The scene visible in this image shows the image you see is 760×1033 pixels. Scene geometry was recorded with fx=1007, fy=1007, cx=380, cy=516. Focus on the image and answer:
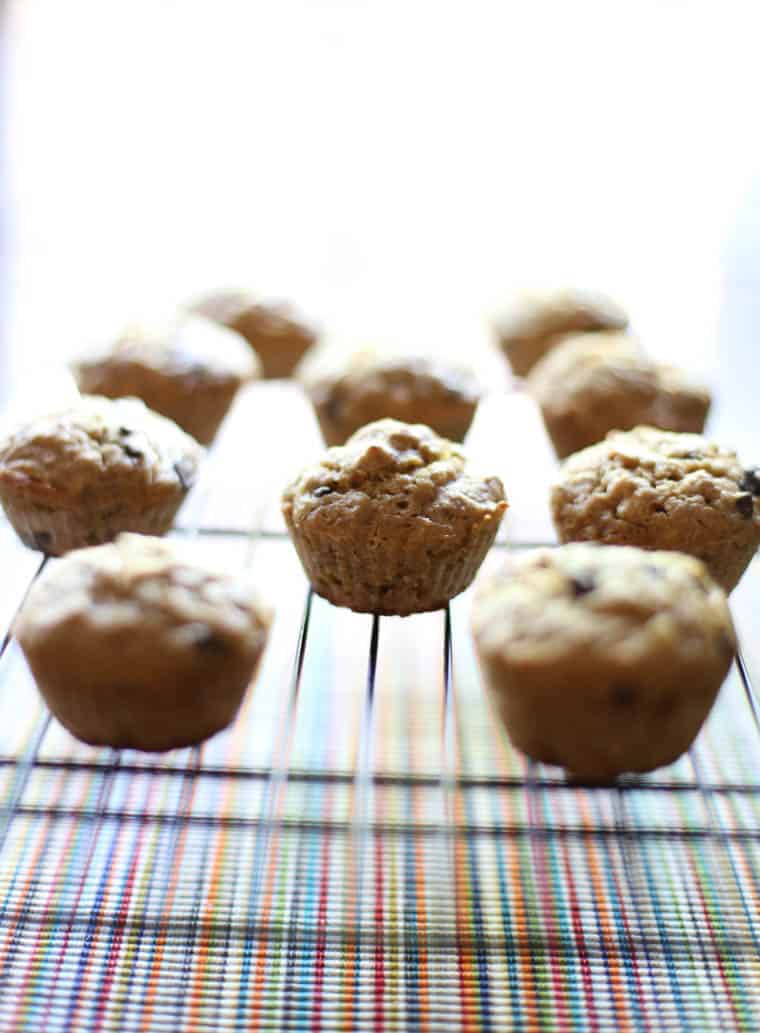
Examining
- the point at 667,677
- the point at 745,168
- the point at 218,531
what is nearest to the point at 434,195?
the point at 745,168

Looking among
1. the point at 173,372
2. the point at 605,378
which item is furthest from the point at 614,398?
the point at 173,372

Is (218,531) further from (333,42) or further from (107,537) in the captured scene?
(333,42)

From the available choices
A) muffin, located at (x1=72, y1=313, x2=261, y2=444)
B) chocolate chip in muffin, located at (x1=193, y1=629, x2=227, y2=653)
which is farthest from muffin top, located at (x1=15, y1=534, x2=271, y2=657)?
muffin, located at (x1=72, y1=313, x2=261, y2=444)

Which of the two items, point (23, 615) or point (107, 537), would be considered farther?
point (107, 537)

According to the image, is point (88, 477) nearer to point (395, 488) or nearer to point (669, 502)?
point (395, 488)

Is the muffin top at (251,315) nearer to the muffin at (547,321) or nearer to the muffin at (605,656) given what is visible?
the muffin at (547,321)

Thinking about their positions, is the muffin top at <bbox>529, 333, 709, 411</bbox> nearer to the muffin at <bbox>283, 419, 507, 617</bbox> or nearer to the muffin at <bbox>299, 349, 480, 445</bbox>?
the muffin at <bbox>299, 349, 480, 445</bbox>

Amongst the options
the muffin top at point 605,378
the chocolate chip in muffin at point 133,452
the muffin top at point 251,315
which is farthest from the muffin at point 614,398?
the chocolate chip in muffin at point 133,452
